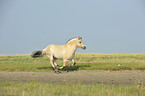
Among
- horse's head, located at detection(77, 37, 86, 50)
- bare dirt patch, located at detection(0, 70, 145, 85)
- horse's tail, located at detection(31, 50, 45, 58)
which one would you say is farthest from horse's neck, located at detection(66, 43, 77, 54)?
horse's tail, located at detection(31, 50, 45, 58)

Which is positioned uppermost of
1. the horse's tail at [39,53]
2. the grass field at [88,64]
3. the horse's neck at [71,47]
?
the horse's neck at [71,47]

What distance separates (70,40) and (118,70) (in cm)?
474

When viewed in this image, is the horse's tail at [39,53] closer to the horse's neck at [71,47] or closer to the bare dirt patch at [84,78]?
the horse's neck at [71,47]

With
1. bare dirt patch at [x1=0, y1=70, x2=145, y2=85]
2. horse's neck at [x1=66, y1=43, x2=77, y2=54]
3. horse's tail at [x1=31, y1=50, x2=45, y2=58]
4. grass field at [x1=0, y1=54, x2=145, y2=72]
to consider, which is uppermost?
horse's neck at [x1=66, y1=43, x2=77, y2=54]

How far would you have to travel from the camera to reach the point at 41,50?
15.0 metres

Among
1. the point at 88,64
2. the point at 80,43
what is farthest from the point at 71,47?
the point at 88,64

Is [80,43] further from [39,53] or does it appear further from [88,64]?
[88,64]

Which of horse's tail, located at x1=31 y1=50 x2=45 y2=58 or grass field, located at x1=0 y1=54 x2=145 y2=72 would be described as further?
grass field, located at x1=0 y1=54 x2=145 y2=72

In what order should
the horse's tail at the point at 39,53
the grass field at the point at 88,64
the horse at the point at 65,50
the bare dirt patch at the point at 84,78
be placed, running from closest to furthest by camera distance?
1. the bare dirt patch at the point at 84,78
2. the horse at the point at 65,50
3. the horse's tail at the point at 39,53
4. the grass field at the point at 88,64

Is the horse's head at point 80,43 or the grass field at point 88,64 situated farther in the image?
the grass field at point 88,64

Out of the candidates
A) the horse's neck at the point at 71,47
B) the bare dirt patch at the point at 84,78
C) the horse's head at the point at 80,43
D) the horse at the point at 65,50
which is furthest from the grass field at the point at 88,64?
the horse's head at the point at 80,43

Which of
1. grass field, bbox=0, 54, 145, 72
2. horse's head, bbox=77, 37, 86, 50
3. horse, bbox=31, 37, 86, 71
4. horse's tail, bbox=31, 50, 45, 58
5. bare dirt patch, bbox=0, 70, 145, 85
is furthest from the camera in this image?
grass field, bbox=0, 54, 145, 72

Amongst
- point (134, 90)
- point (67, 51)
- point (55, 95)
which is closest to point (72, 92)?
point (55, 95)

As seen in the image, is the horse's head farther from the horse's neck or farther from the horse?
the horse's neck
